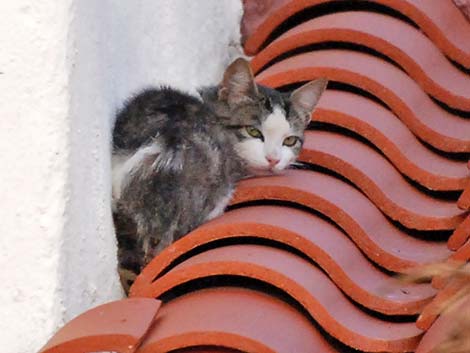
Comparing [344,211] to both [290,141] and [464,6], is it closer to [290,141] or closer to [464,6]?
[290,141]

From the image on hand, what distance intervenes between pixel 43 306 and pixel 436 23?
1.49 m

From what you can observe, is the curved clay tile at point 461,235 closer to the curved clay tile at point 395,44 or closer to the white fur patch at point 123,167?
the curved clay tile at point 395,44

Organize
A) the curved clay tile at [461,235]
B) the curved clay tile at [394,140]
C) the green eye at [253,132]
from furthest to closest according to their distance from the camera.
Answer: the green eye at [253,132] < the curved clay tile at [394,140] < the curved clay tile at [461,235]

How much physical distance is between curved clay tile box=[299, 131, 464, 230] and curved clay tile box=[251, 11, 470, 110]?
31 centimetres

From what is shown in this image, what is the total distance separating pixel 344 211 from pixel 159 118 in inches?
21.0

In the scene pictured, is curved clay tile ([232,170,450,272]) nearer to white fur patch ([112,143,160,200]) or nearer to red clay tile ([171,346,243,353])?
white fur patch ([112,143,160,200])

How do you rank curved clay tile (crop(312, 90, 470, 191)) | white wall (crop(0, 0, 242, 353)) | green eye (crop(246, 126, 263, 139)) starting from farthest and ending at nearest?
green eye (crop(246, 126, 263, 139)) → curved clay tile (crop(312, 90, 470, 191)) → white wall (crop(0, 0, 242, 353))

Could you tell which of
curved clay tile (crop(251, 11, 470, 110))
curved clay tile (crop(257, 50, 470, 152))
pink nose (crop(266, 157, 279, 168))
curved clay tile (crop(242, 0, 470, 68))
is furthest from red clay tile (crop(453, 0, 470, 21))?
pink nose (crop(266, 157, 279, 168))

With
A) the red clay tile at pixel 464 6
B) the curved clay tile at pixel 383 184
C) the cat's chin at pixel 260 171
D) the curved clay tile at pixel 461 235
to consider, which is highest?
the red clay tile at pixel 464 6

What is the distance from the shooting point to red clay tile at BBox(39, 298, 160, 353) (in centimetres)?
197

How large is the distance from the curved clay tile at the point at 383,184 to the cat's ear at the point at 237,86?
21cm

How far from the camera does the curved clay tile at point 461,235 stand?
8.10 ft

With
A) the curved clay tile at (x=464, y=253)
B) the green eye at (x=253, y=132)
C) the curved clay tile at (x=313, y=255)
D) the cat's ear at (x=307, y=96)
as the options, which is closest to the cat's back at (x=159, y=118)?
the green eye at (x=253, y=132)

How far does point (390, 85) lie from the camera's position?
9.61ft
